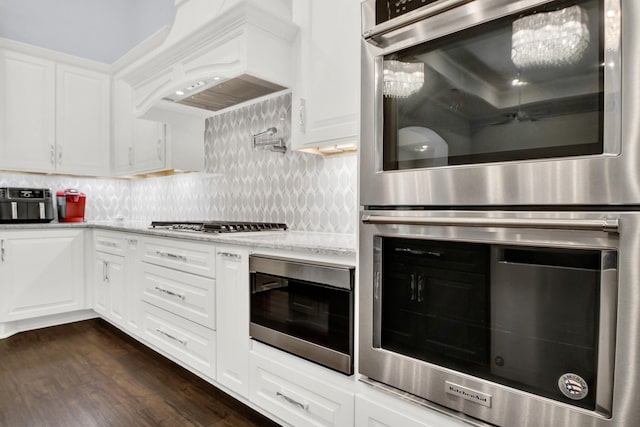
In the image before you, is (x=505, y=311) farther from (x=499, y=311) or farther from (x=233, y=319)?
(x=233, y=319)

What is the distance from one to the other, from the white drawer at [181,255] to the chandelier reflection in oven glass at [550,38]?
5.21 feet

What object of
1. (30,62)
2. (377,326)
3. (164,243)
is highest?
(30,62)

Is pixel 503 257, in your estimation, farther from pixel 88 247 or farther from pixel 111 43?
pixel 111 43

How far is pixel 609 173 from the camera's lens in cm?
80

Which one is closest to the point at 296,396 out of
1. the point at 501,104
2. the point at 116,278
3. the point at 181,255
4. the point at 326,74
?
the point at 181,255

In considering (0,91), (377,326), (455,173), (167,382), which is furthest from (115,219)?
(455,173)

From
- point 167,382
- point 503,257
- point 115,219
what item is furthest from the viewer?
point 115,219

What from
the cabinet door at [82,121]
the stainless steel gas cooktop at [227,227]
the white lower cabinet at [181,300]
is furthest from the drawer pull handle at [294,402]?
the cabinet door at [82,121]

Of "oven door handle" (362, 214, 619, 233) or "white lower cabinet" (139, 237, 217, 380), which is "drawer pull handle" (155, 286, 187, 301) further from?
"oven door handle" (362, 214, 619, 233)

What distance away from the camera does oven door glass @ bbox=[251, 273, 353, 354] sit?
1.39 metres

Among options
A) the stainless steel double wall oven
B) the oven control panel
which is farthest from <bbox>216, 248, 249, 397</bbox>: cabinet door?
the oven control panel

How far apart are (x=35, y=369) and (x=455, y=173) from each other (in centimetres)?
280

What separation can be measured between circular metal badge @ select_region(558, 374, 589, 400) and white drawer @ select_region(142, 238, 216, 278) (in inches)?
61.0

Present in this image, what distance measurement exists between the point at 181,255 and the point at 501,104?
1838mm
